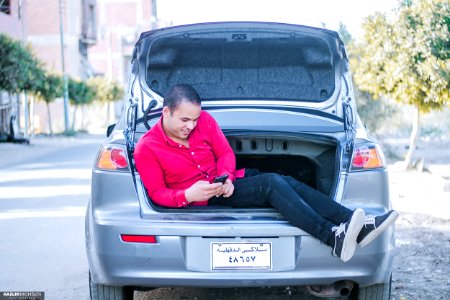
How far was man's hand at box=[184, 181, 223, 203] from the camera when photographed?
4.18 metres

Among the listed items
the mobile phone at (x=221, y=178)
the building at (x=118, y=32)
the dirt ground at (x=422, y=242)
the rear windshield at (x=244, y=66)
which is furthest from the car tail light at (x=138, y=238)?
the building at (x=118, y=32)

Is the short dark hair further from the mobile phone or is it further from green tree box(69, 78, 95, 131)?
green tree box(69, 78, 95, 131)

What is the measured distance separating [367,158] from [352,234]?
0.59 meters

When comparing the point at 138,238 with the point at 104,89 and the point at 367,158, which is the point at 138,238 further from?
the point at 104,89

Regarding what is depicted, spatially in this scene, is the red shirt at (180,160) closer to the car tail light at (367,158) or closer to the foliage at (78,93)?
the car tail light at (367,158)

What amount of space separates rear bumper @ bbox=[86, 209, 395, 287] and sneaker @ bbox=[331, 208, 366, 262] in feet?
0.20

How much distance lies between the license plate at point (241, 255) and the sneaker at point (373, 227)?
0.49 metres

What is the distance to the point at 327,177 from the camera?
4.88 m

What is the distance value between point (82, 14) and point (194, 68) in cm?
6067

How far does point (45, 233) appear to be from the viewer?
25.8ft

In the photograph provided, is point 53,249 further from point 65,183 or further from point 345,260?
point 65,183

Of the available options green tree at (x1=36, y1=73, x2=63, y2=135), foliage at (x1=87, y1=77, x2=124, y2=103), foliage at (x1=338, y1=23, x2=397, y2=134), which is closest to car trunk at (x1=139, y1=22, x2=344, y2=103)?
foliage at (x1=338, y1=23, x2=397, y2=134)

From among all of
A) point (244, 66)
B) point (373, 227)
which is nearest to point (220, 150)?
point (373, 227)

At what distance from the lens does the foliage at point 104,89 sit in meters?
54.3
